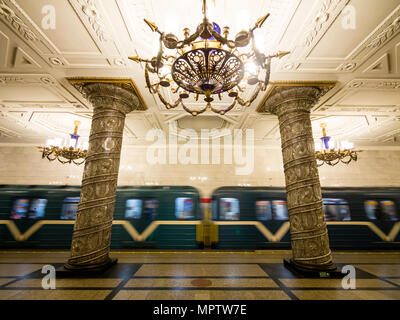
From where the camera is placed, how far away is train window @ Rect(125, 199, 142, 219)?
578 centimetres

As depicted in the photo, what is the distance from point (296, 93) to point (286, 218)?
378 cm

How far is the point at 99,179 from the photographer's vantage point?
403cm

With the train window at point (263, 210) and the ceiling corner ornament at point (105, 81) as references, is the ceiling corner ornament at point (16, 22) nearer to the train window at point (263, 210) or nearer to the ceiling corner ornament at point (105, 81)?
the ceiling corner ornament at point (105, 81)

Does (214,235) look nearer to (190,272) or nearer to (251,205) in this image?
(251,205)

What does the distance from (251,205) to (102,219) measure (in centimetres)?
421

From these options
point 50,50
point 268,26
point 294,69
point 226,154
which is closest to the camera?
point 268,26

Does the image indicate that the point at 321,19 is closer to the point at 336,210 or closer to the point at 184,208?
the point at 184,208

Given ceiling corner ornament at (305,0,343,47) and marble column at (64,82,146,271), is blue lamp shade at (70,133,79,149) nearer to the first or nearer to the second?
marble column at (64,82,146,271)

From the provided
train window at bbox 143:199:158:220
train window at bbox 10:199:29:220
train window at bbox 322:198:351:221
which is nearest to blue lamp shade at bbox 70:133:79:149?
train window at bbox 10:199:29:220

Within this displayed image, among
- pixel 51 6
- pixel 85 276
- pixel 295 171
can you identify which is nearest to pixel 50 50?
A: pixel 51 6

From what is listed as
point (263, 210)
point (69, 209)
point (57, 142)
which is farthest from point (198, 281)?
point (57, 142)

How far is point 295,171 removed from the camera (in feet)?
13.6

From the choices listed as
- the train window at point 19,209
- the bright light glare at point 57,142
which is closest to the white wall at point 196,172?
the train window at point 19,209

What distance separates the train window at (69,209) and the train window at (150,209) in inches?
88.7
